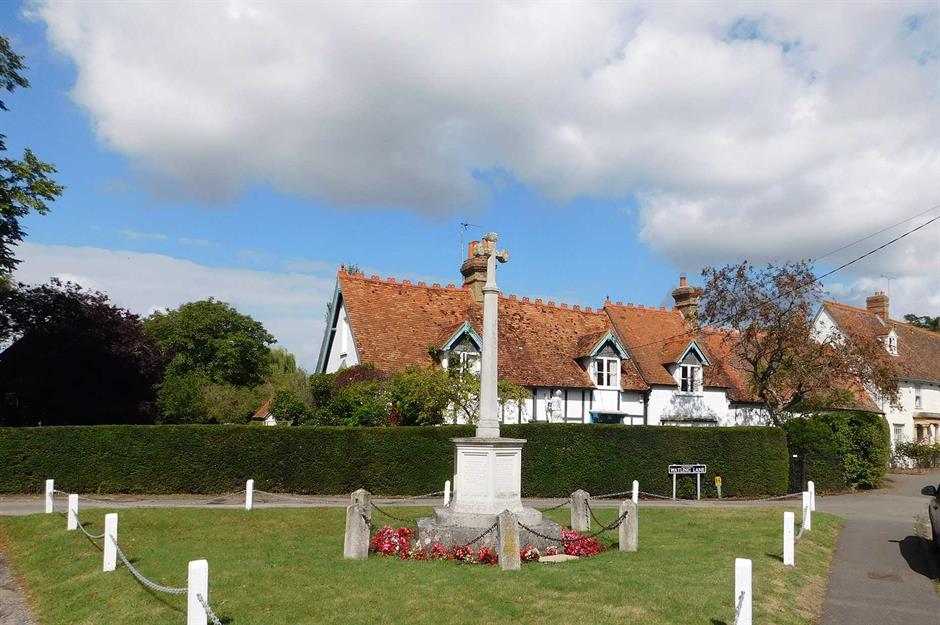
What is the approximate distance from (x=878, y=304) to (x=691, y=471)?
3452 centimetres

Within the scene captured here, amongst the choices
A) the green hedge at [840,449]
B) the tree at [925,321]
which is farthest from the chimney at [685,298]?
the tree at [925,321]

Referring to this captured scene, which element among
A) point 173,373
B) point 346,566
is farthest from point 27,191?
point 173,373

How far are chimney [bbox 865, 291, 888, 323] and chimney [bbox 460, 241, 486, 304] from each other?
33.4 m

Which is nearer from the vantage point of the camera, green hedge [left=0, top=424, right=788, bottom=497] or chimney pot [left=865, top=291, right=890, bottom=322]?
green hedge [left=0, top=424, right=788, bottom=497]

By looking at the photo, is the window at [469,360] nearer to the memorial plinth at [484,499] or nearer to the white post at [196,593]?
the memorial plinth at [484,499]

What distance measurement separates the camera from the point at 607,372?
34.8m

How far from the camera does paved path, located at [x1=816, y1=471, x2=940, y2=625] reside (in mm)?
10609

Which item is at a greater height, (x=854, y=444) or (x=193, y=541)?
(x=854, y=444)

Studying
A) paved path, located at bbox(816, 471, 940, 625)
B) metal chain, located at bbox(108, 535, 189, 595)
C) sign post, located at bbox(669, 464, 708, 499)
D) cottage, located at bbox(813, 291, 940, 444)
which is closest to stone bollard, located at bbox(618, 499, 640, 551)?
paved path, located at bbox(816, 471, 940, 625)

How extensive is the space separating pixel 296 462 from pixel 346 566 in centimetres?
1392

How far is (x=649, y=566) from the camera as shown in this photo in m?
12.5

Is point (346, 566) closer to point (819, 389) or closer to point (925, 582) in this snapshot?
point (925, 582)

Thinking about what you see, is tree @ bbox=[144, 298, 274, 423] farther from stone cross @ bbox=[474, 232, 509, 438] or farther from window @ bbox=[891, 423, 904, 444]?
window @ bbox=[891, 423, 904, 444]

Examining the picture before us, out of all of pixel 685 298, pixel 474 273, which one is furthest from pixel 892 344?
pixel 474 273
